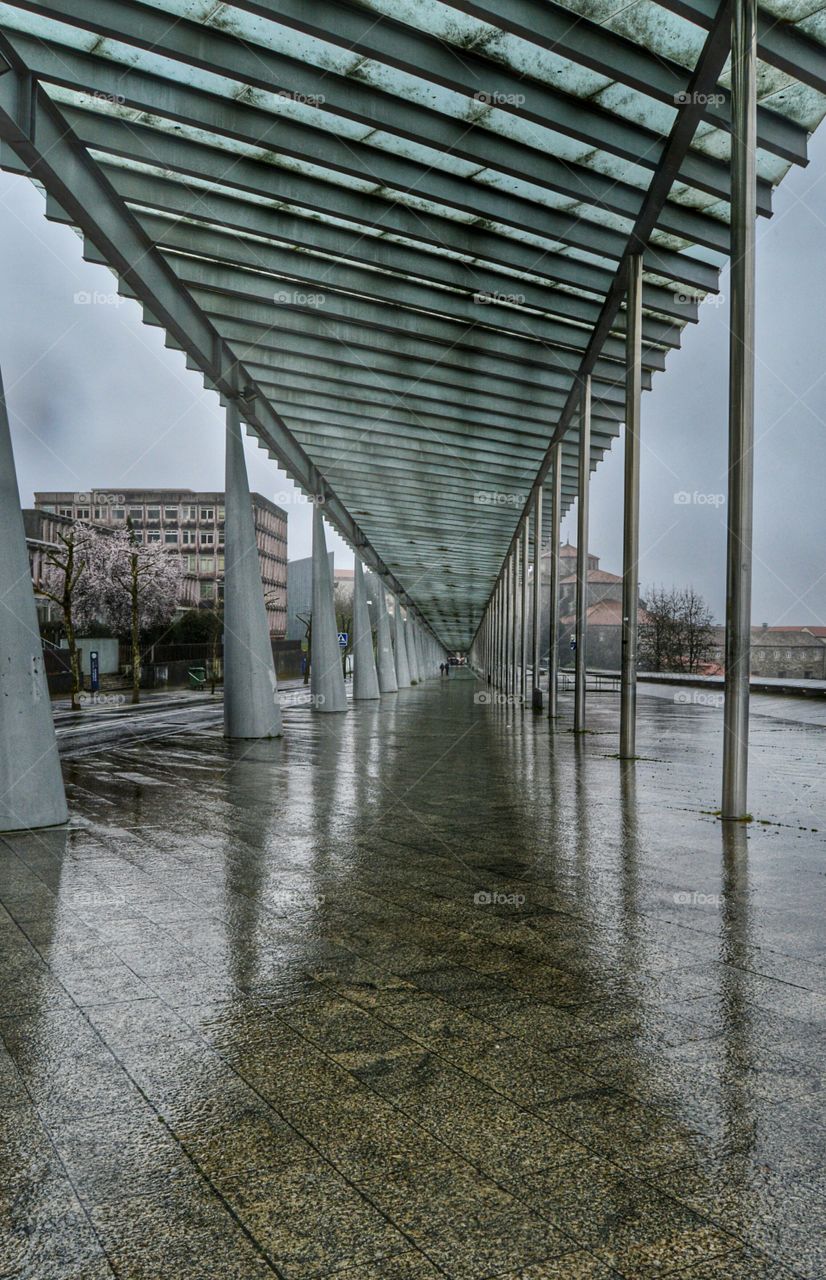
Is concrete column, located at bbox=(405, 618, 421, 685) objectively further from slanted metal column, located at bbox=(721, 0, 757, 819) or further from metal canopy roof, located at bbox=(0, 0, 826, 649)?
slanted metal column, located at bbox=(721, 0, 757, 819)

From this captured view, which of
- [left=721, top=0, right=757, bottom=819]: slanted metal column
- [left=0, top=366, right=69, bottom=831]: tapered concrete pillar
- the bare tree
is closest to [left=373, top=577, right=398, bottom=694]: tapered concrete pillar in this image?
the bare tree

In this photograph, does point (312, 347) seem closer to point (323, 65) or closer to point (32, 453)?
point (323, 65)

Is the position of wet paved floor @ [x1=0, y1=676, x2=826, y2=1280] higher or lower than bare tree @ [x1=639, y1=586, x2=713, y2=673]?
lower

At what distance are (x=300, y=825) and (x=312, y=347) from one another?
10.3 metres

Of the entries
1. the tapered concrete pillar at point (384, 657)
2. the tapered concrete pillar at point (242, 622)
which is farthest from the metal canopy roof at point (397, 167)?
the tapered concrete pillar at point (384, 657)

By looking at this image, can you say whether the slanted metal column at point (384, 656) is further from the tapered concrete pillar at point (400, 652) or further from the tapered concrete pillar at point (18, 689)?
the tapered concrete pillar at point (18, 689)

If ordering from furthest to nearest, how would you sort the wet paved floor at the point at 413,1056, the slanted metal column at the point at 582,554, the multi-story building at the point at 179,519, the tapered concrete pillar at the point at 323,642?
the multi-story building at the point at 179,519
the tapered concrete pillar at the point at 323,642
the slanted metal column at the point at 582,554
the wet paved floor at the point at 413,1056

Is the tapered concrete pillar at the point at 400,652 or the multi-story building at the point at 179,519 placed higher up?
the multi-story building at the point at 179,519

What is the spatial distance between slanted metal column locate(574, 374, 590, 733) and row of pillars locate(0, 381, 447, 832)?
18.3ft

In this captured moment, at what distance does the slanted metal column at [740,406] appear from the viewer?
7.64 metres

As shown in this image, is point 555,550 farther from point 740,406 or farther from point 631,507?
A: point 740,406

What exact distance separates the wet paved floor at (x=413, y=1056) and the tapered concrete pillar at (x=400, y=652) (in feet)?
133

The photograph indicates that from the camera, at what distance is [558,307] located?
583 inches

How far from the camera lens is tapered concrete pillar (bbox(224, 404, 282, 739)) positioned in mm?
15875
